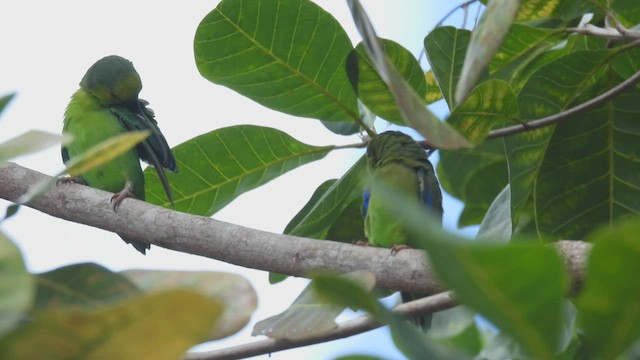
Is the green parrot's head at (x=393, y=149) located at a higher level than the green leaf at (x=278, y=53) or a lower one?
lower

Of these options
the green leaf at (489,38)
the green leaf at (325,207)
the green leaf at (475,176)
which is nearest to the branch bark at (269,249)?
the green leaf at (489,38)

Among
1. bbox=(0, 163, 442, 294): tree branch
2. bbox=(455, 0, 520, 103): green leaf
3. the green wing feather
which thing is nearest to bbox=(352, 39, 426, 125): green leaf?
the green wing feather

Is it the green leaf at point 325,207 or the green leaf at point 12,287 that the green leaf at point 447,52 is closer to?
the green leaf at point 325,207

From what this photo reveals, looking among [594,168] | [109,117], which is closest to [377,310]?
[594,168]

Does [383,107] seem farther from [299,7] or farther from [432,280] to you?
[432,280]

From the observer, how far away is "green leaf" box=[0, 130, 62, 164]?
868 millimetres

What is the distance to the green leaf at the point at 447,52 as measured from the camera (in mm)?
2703

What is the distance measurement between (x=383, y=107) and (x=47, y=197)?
1.00 metres

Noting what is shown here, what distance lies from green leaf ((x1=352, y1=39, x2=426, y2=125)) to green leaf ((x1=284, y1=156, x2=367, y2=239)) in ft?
0.79

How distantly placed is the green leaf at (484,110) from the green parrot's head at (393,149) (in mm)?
898

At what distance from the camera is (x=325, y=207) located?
287cm

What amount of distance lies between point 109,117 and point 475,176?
154 centimetres

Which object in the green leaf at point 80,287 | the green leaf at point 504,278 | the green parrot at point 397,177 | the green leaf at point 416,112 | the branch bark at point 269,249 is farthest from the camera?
the green parrot at point 397,177

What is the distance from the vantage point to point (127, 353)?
67 cm
